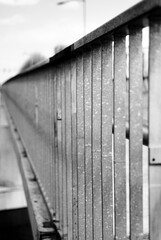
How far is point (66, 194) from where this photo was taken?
124 inches

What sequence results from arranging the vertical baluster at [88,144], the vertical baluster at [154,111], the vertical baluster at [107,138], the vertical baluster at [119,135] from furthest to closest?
the vertical baluster at [88,144] < the vertical baluster at [107,138] < the vertical baluster at [119,135] < the vertical baluster at [154,111]

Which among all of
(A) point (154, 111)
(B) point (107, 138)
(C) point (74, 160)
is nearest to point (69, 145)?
(C) point (74, 160)

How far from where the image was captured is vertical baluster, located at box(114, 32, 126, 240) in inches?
77.8

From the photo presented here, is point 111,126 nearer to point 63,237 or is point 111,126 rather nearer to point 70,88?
point 70,88

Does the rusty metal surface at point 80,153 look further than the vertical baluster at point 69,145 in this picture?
No

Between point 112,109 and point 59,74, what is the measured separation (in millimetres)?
1311

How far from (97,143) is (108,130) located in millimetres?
160

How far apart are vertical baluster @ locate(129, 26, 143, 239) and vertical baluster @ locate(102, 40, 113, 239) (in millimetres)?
303

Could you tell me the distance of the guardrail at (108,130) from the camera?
164cm

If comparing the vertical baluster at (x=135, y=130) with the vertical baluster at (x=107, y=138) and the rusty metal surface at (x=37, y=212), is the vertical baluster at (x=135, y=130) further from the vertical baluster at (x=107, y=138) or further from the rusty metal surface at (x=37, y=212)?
the rusty metal surface at (x=37, y=212)

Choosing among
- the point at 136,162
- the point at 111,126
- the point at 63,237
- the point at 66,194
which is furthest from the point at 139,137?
the point at 63,237

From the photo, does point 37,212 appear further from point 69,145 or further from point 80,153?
point 80,153

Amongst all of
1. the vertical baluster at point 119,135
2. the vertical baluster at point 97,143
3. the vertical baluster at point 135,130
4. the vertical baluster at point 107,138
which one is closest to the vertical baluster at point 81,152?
the vertical baluster at point 97,143

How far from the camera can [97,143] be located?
232 centimetres
